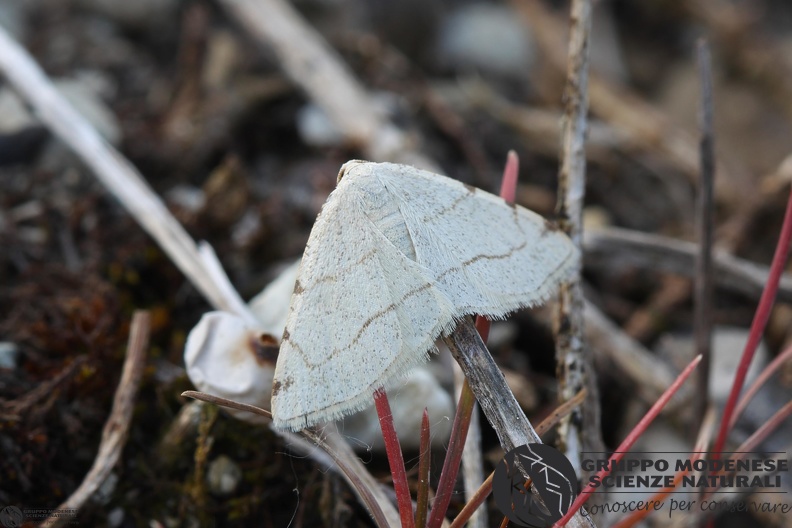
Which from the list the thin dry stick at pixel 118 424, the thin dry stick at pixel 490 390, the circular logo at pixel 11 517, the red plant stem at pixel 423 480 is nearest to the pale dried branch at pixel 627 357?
the thin dry stick at pixel 490 390

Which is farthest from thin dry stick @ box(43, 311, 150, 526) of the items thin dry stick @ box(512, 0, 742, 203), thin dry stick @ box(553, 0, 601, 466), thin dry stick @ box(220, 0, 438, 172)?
thin dry stick @ box(512, 0, 742, 203)

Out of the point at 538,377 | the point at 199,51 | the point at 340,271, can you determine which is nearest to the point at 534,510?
the point at 340,271

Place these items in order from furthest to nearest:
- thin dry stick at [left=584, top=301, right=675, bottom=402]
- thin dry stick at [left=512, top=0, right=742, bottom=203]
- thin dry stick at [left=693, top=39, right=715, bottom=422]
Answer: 1. thin dry stick at [left=512, top=0, right=742, bottom=203]
2. thin dry stick at [left=584, top=301, right=675, bottom=402]
3. thin dry stick at [left=693, top=39, right=715, bottom=422]

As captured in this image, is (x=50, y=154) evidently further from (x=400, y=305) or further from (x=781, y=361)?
(x=781, y=361)

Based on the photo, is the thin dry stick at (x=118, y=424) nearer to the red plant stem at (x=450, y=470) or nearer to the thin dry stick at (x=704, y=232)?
the red plant stem at (x=450, y=470)

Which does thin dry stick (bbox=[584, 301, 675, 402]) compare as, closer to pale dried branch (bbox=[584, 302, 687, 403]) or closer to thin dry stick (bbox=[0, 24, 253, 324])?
pale dried branch (bbox=[584, 302, 687, 403])
